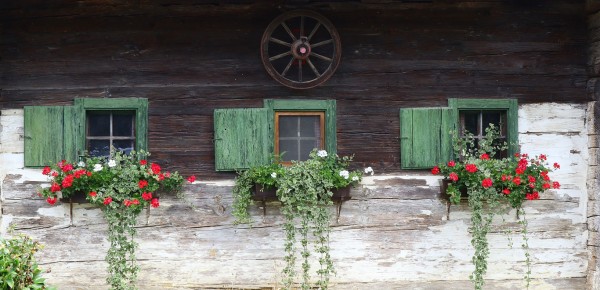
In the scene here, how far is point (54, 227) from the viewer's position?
21.2 feet

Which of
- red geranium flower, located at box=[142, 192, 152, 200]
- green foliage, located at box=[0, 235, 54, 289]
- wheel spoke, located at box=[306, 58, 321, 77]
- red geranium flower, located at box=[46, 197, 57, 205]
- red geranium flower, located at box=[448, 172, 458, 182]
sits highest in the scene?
wheel spoke, located at box=[306, 58, 321, 77]

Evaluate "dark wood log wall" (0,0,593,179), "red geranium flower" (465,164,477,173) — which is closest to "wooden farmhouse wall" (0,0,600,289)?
"dark wood log wall" (0,0,593,179)

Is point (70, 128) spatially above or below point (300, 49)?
below

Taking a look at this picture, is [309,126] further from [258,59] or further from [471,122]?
[471,122]

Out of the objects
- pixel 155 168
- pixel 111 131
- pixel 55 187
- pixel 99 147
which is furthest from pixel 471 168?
pixel 55 187

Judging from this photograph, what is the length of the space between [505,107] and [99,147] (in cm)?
410

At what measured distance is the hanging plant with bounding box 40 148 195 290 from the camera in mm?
5984

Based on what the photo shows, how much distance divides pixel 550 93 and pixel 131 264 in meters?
4.57

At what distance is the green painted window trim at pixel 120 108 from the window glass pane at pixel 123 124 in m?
0.16

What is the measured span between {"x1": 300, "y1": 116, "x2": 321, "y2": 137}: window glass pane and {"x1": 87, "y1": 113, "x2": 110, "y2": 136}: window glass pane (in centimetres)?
194

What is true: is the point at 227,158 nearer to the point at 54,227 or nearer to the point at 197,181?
the point at 197,181

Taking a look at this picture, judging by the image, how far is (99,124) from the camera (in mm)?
6590

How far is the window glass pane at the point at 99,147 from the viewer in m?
6.58

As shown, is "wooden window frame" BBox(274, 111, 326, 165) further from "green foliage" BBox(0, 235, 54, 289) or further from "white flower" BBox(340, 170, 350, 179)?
"green foliage" BBox(0, 235, 54, 289)
